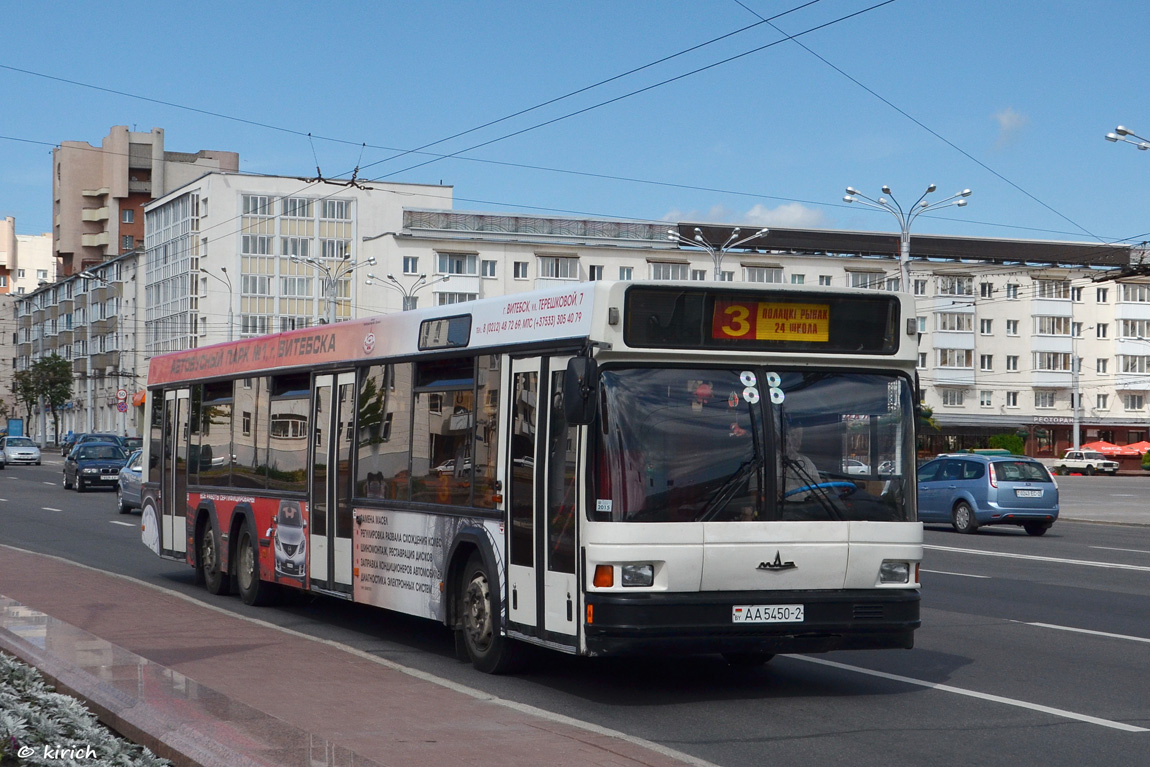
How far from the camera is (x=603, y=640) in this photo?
8.69 m

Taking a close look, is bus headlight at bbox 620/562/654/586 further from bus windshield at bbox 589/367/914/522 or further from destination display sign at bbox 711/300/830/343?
destination display sign at bbox 711/300/830/343

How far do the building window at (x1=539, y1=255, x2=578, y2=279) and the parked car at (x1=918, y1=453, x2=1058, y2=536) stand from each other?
65.5m

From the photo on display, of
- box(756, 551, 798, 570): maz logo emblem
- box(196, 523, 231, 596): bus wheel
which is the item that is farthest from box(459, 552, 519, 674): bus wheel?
box(196, 523, 231, 596): bus wheel

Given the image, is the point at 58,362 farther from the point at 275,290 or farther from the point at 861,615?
the point at 861,615

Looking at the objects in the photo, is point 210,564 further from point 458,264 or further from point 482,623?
point 458,264

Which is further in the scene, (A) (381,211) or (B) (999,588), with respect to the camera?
(A) (381,211)

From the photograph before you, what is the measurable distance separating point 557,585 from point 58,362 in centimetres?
11154

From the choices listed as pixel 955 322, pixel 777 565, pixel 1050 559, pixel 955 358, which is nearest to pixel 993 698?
pixel 777 565

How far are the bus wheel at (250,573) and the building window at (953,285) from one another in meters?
89.5

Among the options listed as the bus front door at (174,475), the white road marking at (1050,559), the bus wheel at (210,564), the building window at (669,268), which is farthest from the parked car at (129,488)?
the building window at (669,268)

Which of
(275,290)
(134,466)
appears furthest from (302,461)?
(275,290)

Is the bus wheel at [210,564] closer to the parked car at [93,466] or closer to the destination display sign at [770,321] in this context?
the destination display sign at [770,321]

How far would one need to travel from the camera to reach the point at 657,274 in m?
97.0

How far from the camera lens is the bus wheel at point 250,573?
1467 cm
